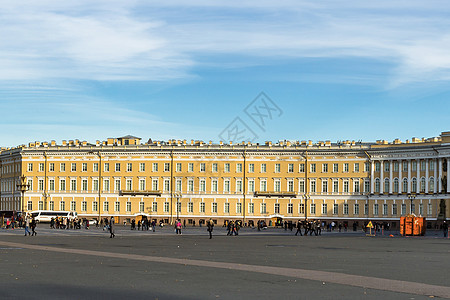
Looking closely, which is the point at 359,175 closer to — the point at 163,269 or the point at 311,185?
the point at 311,185

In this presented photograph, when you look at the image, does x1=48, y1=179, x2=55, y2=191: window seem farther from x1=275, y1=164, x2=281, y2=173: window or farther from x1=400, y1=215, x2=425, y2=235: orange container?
x1=400, y1=215, x2=425, y2=235: orange container

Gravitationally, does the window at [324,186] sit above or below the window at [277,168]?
below

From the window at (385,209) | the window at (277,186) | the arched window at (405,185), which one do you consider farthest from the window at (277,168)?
the arched window at (405,185)

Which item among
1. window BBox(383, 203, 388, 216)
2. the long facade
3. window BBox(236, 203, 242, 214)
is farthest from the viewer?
window BBox(236, 203, 242, 214)

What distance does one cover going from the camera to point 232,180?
5335 inches

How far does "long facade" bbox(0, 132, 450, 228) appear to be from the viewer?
13038 cm

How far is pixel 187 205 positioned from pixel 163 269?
107 meters

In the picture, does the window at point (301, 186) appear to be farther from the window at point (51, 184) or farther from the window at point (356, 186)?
the window at point (51, 184)

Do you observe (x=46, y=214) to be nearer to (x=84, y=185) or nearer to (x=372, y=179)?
(x=84, y=185)

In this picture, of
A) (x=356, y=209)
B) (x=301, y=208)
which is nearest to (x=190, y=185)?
(x=301, y=208)

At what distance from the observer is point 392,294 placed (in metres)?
21.9

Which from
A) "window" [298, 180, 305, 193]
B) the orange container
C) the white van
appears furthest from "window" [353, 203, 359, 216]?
the white van

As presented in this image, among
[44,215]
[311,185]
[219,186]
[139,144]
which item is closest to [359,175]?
[311,185]

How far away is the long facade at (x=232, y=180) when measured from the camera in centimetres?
13038
